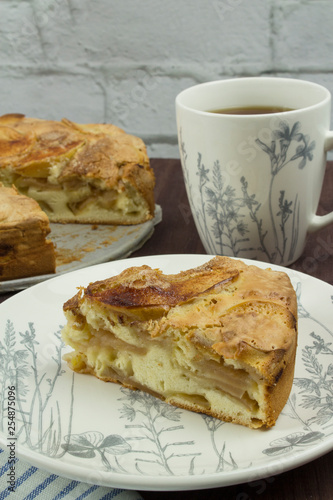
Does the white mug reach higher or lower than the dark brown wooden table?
higher

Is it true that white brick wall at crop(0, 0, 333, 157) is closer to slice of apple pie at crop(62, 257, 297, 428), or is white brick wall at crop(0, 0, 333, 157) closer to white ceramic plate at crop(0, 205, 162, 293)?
white ceramic plate at crop(0, 205, 162, 293)

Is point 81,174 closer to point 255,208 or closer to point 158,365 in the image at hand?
point 255,208

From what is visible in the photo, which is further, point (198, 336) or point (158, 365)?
point (158, 365)

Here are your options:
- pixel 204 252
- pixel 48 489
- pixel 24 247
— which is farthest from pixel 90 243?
pixel 48 489

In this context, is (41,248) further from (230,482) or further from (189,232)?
(230,482)

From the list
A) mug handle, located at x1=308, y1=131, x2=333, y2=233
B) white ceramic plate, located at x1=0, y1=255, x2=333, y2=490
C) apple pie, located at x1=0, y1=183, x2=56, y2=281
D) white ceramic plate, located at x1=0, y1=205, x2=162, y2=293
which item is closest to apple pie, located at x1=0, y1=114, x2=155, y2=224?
white ceramic plate, located at x1=0, y1=205, x2=162, y2=293

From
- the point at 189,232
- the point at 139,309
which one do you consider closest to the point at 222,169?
the point at 189,232
